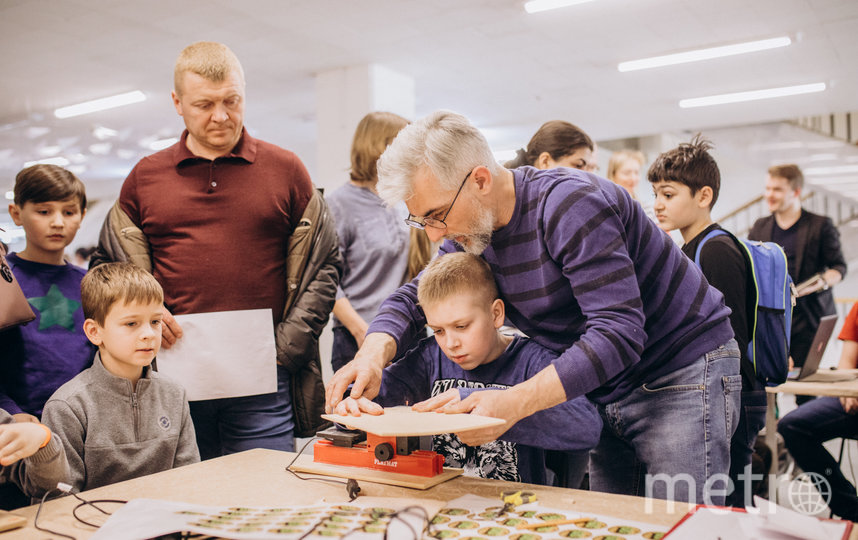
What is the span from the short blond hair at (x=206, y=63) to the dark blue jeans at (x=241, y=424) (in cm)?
89

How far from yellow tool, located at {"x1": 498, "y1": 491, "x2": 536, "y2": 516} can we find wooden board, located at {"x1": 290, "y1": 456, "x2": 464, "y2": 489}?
0.55 ft

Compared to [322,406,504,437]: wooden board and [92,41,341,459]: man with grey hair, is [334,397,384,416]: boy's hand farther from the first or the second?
[92,41,341,459]: man with grey hair

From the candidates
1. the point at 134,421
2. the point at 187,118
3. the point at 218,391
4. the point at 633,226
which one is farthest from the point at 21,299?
the point at 633,226

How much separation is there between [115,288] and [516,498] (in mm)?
1198

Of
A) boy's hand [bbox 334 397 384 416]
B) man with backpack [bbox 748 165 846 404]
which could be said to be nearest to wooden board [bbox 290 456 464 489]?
boy's hand [bbox 334 397 384 416]

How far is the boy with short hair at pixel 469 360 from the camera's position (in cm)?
161

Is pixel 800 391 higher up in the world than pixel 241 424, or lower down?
lower down

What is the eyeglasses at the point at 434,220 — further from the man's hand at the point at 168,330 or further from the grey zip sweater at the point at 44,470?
the grey zip sweater at the point at 44,470

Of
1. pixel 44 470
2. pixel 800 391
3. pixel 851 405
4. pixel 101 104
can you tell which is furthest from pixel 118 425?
pixel 101 104

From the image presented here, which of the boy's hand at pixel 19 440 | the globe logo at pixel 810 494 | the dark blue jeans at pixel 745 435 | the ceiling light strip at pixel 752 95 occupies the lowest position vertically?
the globe logo at pixel 810 494

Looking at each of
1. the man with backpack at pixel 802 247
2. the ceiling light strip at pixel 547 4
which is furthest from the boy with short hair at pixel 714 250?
the ceiling light strip at pixel 547 4

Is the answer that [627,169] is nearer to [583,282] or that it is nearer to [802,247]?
[802,247]

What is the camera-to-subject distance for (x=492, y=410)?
120 centimetres

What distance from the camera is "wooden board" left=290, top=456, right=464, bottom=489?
130 centimetres
